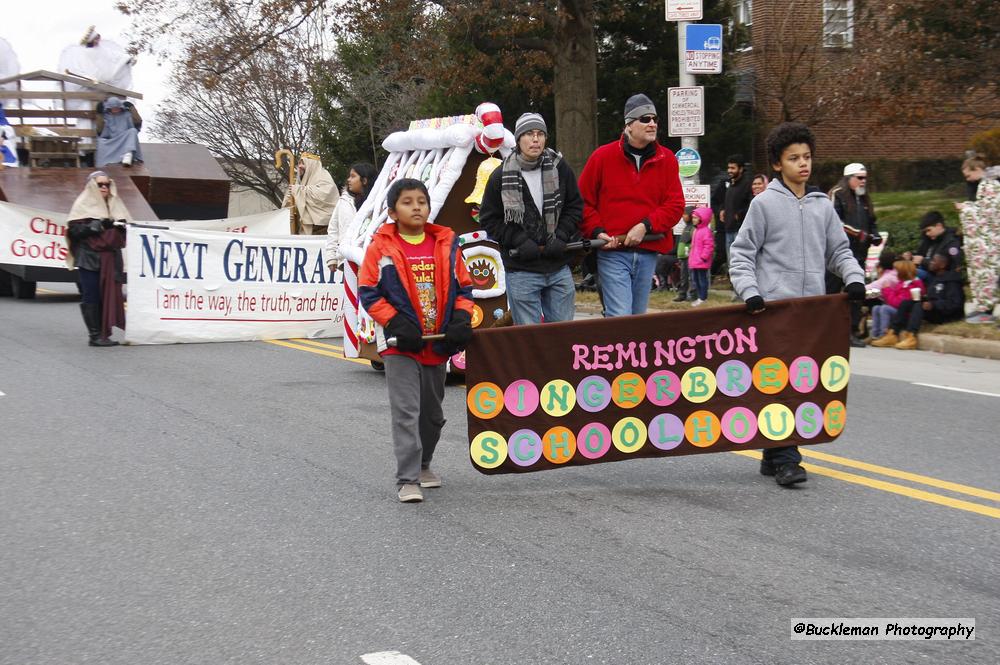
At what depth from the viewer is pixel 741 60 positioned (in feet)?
89.9

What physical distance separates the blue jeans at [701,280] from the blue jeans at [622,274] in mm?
9463

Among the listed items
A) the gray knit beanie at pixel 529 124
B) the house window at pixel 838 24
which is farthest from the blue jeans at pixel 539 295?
the house window at pixel 838 24

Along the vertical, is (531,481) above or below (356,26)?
below

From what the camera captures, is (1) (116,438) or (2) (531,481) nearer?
(2) (531,481)

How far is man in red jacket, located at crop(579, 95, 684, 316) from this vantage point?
24.7ft

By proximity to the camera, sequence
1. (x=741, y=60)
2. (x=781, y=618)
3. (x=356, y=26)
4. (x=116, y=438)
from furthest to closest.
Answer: (x=741, y=60), (x=356, y=26), (x=116, y=438), (x=781, y=618)

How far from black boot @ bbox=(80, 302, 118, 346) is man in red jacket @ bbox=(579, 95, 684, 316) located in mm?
7839

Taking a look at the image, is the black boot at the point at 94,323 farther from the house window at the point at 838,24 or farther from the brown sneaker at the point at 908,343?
the house window at the point at 838,24

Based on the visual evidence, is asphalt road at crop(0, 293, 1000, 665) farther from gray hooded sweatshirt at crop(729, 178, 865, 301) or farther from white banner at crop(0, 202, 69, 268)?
white banner at crop(0, 202, 69, 268)

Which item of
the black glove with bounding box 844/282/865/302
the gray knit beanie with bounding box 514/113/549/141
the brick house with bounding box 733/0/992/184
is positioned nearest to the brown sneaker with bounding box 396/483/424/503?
the gray knit beanie with bounding box 514/113/549/141

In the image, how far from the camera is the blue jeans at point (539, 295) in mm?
7406

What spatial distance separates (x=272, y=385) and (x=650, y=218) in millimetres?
4339

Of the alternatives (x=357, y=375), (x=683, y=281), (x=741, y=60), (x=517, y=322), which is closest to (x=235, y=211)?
(x=741, y=60)

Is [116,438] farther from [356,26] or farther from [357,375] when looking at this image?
[356,26]
